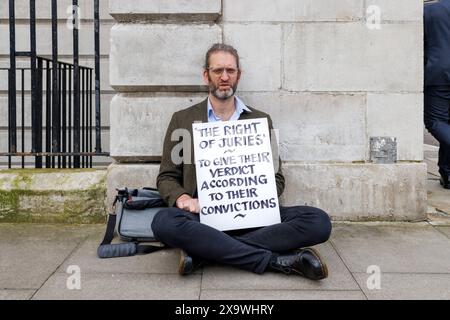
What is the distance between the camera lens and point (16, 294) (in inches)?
116

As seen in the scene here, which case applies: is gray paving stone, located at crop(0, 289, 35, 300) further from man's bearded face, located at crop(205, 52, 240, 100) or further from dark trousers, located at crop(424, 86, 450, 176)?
dark trousers, located at crop(424, 86, 450, 176)

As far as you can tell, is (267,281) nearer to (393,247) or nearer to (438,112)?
(393,247)

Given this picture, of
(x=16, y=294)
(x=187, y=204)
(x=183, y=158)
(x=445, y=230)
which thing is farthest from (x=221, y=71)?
(x=445, y=230)

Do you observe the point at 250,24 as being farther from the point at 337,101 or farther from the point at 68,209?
the point at 68,209

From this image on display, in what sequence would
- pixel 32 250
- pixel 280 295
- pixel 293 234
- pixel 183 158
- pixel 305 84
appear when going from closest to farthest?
pixel 280 295
pixel 293 234
pixel 32 250
pixel 183 158
pixel 305 84

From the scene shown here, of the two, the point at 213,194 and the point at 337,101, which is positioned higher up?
the point at 337,101

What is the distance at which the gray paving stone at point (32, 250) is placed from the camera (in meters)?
3.23

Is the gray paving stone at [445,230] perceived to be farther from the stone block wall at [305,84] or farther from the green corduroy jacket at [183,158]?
the green corduroy jacket at [183,158]

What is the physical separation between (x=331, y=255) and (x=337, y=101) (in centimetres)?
144

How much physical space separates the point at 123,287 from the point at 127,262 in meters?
0.49

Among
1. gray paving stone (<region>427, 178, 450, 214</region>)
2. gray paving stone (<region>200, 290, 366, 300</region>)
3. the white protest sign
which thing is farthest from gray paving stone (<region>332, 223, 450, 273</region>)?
gray paving stone (<region>427, 178, 450, 214</region>)
